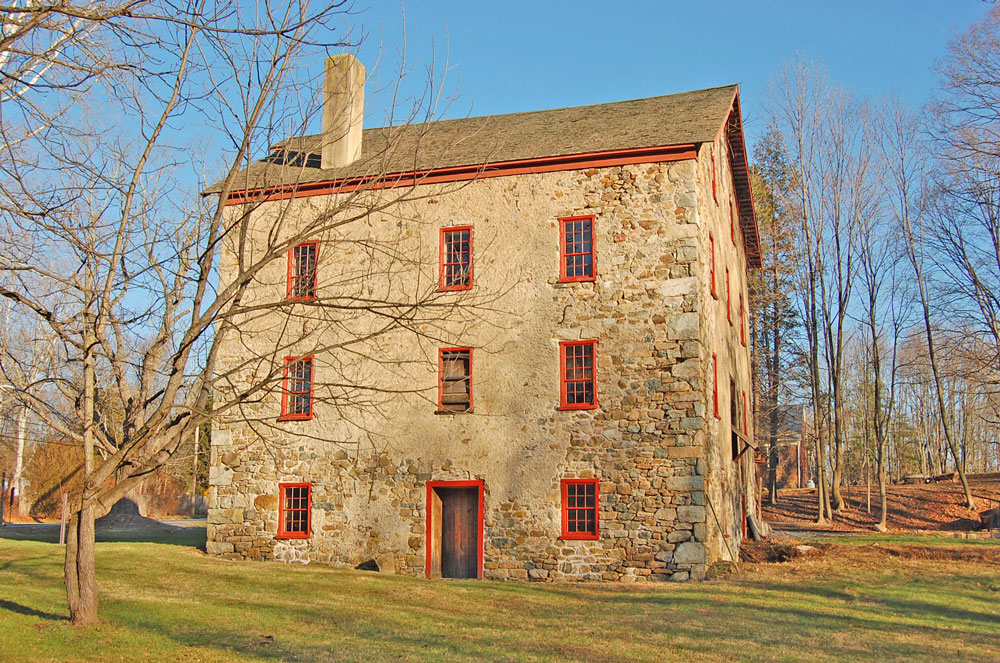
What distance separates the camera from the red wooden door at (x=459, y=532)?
1650 cm

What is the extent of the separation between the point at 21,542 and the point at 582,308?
1444 centimetres

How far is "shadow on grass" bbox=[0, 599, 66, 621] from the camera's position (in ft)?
32.6

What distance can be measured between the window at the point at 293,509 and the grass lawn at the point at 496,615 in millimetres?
1149

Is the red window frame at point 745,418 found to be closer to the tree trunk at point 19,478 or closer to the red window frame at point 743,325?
the red window frame at point 743,325

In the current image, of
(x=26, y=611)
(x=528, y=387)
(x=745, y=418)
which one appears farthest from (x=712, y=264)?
(x=26, y=611)

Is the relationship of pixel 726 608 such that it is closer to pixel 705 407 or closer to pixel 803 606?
pixel 803 606

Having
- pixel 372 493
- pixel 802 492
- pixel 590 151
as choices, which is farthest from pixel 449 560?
pixel 802 492

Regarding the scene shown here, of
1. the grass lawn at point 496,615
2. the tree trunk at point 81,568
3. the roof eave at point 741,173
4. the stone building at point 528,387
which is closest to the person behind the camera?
the tree trunk at point 81,568

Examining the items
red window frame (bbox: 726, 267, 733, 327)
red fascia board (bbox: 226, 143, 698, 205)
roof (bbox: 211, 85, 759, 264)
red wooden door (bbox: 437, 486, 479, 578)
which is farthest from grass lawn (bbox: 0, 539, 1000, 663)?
red fascia board (bbox: 226, 143, 698, 205)

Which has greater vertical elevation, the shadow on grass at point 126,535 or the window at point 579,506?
the window at point 579,506

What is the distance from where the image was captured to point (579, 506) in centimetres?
1596

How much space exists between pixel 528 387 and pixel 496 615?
5.49 metres

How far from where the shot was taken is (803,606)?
41.4ft

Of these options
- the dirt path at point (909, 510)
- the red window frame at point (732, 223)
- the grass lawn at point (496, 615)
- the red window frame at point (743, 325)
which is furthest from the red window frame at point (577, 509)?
the dirt path at point (909, 510)
